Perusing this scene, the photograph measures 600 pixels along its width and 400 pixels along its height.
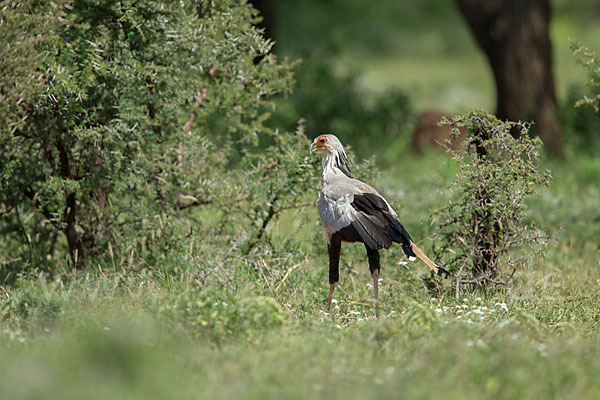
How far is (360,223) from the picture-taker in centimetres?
547

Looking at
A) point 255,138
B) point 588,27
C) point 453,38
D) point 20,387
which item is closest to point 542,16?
point 255,138

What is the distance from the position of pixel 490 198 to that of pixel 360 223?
1.16 meters

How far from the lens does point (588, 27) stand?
35.1 meters

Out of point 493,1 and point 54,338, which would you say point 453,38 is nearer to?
point 493,1

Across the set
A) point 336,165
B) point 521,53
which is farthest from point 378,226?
point 521,53

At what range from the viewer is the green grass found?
3.74 m

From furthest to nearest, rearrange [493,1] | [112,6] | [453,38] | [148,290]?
1. [453,38]
2. [493,1]
3. [112,6]
4. [148,290]

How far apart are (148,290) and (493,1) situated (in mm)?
7808

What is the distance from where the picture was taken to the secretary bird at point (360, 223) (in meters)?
5.44

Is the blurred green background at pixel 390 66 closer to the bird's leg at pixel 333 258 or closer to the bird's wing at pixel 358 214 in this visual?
the bird's wing at pixel 358 214

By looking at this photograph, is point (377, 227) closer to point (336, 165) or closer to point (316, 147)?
point (336, 165)

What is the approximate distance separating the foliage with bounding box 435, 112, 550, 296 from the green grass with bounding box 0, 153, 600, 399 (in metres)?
0.26

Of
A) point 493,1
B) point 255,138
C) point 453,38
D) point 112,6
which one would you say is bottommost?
point 255,138

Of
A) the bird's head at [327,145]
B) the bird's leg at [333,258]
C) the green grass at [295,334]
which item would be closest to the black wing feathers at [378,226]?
the bird's leg at [333,258]
